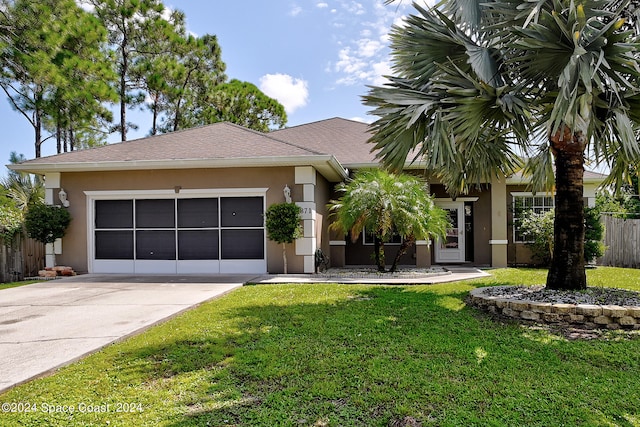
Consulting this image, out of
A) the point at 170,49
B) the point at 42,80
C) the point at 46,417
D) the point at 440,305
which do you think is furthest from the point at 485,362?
the point at 170,49

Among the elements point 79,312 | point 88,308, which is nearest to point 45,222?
point 88,308

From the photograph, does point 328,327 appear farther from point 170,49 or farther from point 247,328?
point 170,49

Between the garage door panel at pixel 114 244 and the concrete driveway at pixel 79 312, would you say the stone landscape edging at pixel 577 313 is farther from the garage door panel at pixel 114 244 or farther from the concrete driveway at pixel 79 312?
the garage door panel at pixel 114 244

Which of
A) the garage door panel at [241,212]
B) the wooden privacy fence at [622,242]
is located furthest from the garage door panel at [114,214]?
the wooden privacy fence at [622,242]

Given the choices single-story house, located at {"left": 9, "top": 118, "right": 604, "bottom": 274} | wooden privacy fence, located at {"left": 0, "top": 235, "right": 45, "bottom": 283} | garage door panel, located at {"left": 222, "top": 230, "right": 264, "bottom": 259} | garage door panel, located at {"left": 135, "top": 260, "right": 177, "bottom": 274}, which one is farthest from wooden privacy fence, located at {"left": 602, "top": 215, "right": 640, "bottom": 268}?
wooden privacy fence, located at {"left": 0, "top": 235, "right": 45, "bottom": 283}

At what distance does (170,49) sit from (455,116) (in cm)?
2305

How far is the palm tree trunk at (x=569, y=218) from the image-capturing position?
6.18m

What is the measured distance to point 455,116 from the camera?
212 inches

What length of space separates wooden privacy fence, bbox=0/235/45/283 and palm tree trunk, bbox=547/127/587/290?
12.6 meters

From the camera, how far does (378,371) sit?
3.78 meters

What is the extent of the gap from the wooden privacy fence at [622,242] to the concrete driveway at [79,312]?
39.0 ft

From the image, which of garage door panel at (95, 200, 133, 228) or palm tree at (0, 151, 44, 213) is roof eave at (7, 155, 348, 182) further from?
palm tree at (0, 151, 44, 213)

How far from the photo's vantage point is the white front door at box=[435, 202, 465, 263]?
13.9 m

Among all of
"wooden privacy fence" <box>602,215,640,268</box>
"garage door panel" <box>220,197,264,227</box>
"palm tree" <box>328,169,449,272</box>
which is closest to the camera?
"palm tree" <box>328,169,449,272</box>
